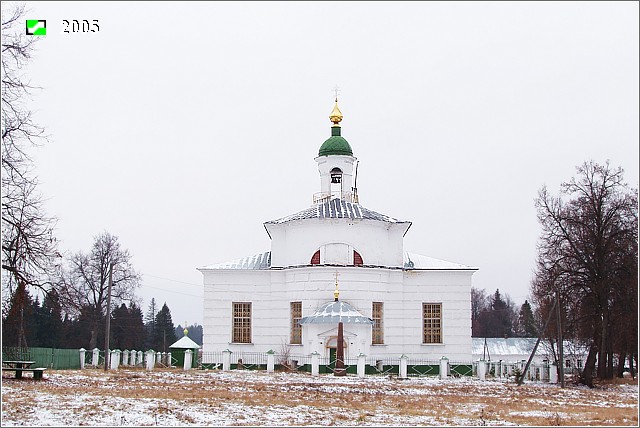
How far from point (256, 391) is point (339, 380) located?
7.44m

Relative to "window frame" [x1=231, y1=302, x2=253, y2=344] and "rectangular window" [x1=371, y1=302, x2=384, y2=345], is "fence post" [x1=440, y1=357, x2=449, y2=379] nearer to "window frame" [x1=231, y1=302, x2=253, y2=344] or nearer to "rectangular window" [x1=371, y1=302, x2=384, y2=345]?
"rectangular window" [x1=371, y1=302, x2=384, y2=345]

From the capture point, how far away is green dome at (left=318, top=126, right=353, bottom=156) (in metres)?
43.5

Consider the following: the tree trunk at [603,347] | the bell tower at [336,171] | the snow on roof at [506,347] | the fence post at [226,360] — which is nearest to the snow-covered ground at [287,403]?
the tree trunk at [603,347]

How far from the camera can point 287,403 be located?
1962 centimetres

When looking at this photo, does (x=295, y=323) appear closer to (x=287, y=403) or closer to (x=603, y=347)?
(x=603, y=347)

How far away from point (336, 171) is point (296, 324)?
8.91 m

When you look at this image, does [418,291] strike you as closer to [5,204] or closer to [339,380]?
[339,380]

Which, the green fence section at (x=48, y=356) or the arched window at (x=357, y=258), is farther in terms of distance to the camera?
the arched window at (x=357, y=258)

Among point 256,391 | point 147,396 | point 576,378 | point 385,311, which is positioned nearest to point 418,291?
point 385,311

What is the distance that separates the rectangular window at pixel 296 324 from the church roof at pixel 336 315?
5.16 feet

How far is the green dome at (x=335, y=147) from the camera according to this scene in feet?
143

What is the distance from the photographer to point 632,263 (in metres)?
31.6

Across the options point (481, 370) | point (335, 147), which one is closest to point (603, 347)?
point (481, 370)

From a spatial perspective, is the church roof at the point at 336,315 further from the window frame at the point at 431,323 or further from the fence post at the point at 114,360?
the fence post at the point at 114,360
